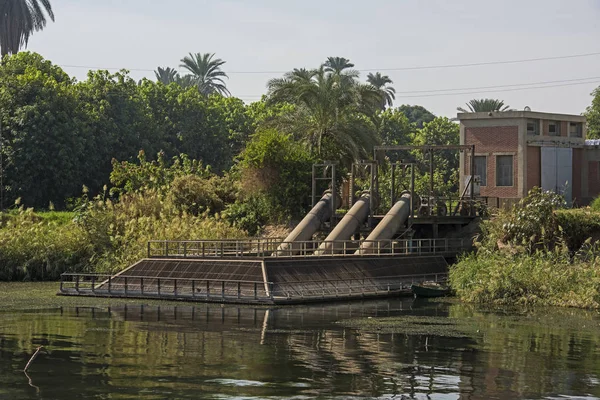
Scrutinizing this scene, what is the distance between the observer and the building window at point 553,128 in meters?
64.8

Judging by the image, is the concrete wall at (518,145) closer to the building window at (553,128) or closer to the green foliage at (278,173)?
the building window at (553,128)

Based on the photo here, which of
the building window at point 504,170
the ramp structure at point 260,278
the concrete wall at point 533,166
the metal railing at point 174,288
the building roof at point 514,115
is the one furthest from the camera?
the building window at point 504,170

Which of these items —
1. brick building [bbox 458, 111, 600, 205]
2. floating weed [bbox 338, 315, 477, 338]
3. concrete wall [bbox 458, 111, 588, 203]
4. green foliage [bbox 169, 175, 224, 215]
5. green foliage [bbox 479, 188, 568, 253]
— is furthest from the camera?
green foliage [bbox 169, 175, 224, 215]

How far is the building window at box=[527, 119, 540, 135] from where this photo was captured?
62.9m

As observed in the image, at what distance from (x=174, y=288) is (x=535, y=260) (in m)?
16.1

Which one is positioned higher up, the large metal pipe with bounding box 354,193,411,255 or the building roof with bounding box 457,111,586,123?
the building roof with bounding box 457,111,586,123

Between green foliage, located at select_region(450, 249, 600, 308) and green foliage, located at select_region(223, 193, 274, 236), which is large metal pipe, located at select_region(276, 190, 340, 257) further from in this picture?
green foliage, located at select_region(450, 249, 600, 308)

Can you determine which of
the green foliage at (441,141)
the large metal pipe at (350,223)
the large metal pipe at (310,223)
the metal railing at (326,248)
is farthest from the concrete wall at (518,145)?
the green foliage at (441,141)

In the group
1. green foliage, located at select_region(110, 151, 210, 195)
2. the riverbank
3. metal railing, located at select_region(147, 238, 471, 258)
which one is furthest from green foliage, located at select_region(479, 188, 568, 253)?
→ green foliage, located at select_region(110, 151, 210, 195)

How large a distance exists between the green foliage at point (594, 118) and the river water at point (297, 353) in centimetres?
5757

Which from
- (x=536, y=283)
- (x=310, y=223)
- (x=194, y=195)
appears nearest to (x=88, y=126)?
(x=194, y=195)

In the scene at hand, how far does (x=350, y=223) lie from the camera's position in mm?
54812

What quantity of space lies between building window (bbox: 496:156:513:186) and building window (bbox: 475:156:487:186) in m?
0.88

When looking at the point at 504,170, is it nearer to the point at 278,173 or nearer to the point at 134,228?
the point at 278,173
